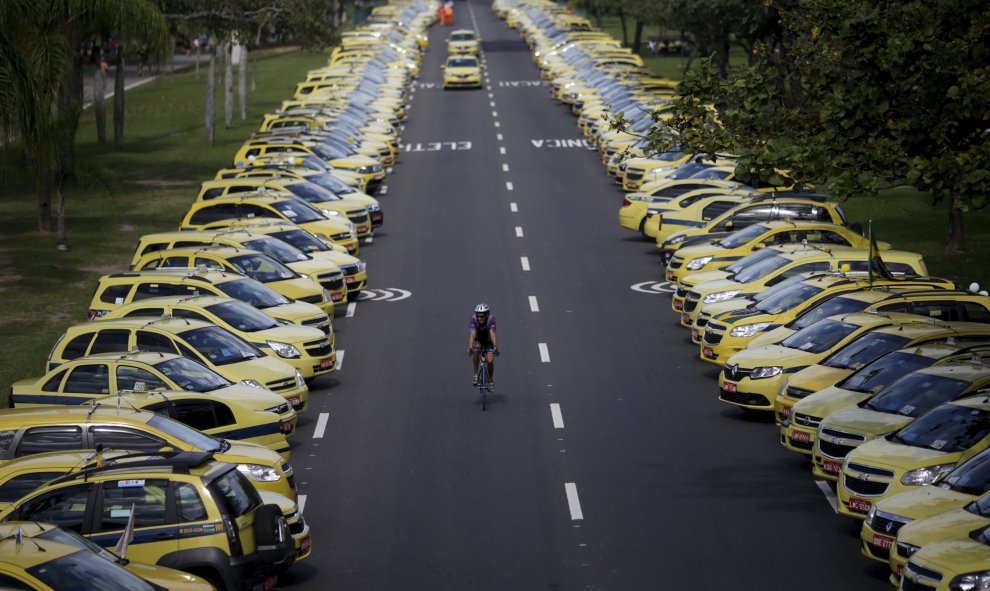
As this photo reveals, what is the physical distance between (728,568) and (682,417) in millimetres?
6409

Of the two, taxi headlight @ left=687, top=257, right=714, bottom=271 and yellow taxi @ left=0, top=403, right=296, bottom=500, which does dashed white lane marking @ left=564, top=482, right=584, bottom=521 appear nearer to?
yellow taxi @ left=0, top=403, right=296, bottom=500

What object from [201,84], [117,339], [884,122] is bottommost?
[201,84]

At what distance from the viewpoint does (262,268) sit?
27.7 metres

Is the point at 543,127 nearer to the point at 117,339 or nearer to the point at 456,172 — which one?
the point at 456,172

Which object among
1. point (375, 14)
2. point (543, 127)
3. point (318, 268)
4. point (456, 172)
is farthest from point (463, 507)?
point (375, 14)

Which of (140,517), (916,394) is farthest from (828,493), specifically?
(140,517)

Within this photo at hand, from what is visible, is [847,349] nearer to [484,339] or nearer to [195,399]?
[484,339]

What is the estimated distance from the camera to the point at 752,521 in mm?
17406

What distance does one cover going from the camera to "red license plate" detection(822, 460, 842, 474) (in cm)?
1777

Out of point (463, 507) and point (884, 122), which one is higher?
point (884, 122)

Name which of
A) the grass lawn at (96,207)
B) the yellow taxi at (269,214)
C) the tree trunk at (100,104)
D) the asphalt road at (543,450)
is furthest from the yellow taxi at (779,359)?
the tree trunk at (100,104)

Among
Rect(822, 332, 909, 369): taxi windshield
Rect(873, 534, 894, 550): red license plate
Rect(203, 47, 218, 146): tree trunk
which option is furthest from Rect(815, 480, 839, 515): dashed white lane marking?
Rect(203, 47, 218, 146): tree trunk

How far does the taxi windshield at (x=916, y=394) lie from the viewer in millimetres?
17875

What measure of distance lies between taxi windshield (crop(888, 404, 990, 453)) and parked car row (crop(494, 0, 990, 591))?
19mm
